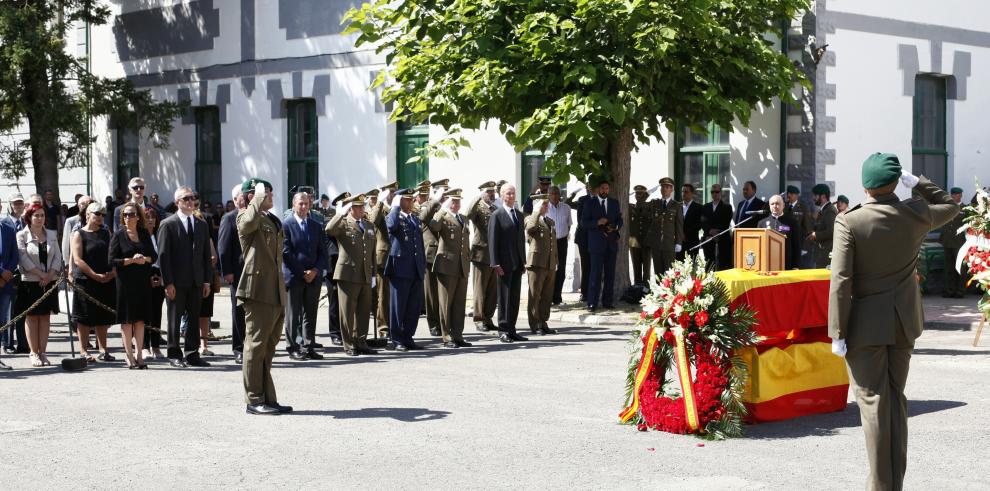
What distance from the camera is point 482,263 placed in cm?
1645

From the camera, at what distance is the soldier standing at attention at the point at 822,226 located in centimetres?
1734

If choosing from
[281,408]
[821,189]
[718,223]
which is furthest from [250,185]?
[821,189]

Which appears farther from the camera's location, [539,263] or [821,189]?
[821,189]

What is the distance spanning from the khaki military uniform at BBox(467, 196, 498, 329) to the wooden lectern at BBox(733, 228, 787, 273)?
5.77 metres

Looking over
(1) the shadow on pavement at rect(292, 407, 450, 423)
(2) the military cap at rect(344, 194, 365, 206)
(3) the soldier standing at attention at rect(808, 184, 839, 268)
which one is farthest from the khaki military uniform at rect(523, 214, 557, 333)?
(1) the shadow on pavement at rect(292, 407, 450, 423)

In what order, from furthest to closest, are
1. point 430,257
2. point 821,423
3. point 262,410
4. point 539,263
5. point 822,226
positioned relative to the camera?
1. point 822,226
2. point 539,263
3. point 430,257
4. point 262,410
5. point 821,423

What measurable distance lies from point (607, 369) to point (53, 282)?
6152 millimetres

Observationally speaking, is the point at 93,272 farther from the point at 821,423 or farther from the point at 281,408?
the point at 821,423

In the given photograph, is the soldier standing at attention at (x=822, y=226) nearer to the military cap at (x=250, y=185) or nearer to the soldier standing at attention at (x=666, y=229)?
the soldier standing at attention at (x=666, y=229)

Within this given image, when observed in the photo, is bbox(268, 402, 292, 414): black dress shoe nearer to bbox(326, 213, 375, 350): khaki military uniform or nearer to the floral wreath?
the floral wreath

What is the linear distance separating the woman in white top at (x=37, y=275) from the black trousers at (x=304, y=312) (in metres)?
2.56

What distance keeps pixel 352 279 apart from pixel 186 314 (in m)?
1.96

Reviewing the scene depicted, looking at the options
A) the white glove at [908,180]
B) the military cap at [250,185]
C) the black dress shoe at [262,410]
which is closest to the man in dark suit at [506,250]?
the military cap at [250,185]

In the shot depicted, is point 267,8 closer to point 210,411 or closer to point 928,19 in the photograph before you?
point 928,19
